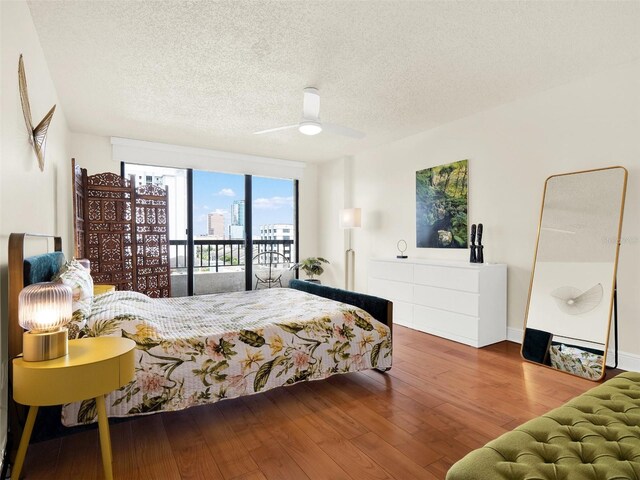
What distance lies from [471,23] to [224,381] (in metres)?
2.80

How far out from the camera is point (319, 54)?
107 inches

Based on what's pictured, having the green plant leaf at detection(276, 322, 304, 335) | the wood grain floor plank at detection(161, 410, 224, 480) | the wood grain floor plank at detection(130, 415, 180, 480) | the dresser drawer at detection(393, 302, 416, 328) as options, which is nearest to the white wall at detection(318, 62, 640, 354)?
the dresser drawer at detection(393, 302, 416, 328)

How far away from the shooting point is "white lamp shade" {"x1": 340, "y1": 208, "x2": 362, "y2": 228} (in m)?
5.52

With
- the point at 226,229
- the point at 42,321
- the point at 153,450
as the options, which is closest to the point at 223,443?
the point at 153,450

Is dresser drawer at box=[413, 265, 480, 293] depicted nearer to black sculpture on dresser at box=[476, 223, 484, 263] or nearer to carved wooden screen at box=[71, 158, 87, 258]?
black sculpture on dresser at box=[476, 223, 484, 263]

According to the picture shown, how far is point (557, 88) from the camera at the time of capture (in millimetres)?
3357

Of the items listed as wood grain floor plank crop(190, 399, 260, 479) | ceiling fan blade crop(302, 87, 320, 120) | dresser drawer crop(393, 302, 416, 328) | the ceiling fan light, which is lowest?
wood grain floor plank crop(190, 399, 260, 479)

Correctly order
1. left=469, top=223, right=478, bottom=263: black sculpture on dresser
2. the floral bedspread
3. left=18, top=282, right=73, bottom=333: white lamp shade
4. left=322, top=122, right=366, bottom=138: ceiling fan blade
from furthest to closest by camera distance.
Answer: left=469, top=223, right=478, bottom=263: black sculpture on dresser
left=322, top=122, right=366, bottom=138: ceiling fan blade
the floral bedspread
left=18, top=282, right=73, bottom=333: white lamp shade

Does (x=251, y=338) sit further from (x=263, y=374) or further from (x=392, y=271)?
(x=392, y=271)

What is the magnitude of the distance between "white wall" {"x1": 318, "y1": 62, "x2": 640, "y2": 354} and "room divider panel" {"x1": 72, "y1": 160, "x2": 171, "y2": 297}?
10.5 feet

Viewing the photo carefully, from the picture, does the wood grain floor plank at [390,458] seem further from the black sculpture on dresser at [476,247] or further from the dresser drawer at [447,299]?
the black sculpture on dresser at [476,247]

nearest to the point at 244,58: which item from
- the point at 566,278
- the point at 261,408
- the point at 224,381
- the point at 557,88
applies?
the point at 224,381

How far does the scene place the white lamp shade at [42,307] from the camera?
154 centimetres

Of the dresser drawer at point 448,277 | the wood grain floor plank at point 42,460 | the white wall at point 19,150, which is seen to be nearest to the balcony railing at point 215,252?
the white wall at point 19,150
